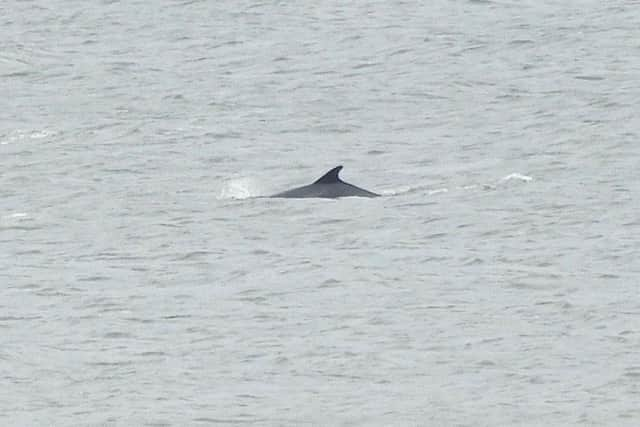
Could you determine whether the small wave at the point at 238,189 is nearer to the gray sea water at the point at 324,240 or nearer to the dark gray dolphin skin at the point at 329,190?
the gray sea water at the point at 324,240

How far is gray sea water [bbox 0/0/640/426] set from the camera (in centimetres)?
1862

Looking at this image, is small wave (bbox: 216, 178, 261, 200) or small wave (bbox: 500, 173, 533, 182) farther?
small wave (bbox: 500, 173, 533, 182)

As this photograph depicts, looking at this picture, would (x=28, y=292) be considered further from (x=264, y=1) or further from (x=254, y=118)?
(x=264, y=1)

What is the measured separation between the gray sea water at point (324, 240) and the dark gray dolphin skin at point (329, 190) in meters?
0.39

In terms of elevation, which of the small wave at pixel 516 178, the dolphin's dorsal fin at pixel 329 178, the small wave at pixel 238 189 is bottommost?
the small wave at pixel 516 178

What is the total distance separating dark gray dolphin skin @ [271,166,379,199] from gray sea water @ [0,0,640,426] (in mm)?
395

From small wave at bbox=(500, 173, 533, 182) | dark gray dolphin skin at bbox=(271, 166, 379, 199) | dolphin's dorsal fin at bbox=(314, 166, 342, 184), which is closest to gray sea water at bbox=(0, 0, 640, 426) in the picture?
small wave at bbox=(500, 173, 533, 182)

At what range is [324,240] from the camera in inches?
1045

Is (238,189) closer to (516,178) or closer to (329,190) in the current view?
(329,190)

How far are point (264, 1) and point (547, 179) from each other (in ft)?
128

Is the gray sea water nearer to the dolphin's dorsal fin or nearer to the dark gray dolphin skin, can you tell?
the dark gray dolphin skin

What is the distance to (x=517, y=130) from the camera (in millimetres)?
38219

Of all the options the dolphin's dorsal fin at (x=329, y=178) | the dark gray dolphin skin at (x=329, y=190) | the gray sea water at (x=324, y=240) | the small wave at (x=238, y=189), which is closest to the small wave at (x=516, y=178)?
the gray sea water at (x=324, y=240)

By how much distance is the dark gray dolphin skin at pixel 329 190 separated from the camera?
98.2 feet
